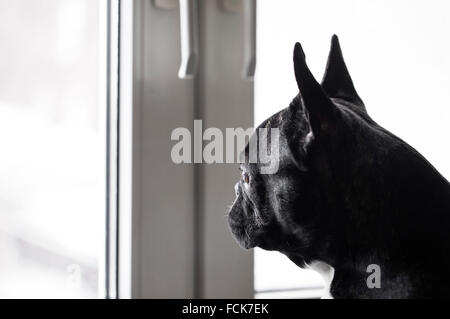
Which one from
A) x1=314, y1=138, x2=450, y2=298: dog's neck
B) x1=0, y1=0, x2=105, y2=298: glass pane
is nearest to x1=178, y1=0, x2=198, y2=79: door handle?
x1=0, y1=0, x2=105, y2=298: glass pane

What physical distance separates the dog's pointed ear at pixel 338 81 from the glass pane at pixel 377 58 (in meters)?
0.26

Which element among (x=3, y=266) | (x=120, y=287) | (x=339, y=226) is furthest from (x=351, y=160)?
(x=3, y=266)

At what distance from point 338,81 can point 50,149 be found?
19.5 inches

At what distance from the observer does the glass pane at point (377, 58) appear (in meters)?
1.04

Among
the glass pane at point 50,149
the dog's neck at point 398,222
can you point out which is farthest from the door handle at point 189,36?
the dog's neck at point 398,222

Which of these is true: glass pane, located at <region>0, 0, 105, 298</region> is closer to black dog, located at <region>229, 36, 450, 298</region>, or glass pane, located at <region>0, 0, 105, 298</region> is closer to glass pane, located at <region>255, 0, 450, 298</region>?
glass pane, located at <region>255, 0, 450, 298</region>

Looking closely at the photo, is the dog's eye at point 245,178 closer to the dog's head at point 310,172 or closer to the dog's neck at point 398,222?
the dog's head at point 310,172

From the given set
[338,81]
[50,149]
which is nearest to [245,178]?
[338,81]

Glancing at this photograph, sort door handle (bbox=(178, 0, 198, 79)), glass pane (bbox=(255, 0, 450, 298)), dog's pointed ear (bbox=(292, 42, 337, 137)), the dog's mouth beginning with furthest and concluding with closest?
glass pane (bbox=(255, 0, 450, 298)), door handle (bbox=(178, 0, 198, 79)), the dog's mouth, dog's pointed ear (bbox=(292, 42, 337, 137))

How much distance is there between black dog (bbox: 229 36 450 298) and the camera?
0.65 m

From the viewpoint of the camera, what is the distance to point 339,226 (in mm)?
670

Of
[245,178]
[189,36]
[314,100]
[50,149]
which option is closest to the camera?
[314,100]

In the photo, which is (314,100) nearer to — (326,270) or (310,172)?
(310,172)

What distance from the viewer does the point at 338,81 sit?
77 centimetres
